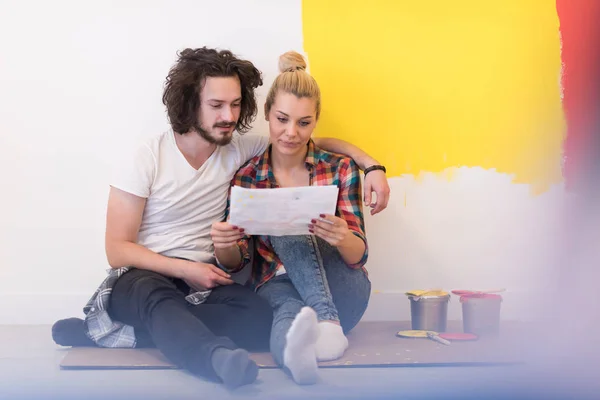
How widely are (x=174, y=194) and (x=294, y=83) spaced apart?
545 millimetres

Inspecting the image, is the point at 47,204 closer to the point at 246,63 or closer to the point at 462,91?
the point at 246,63

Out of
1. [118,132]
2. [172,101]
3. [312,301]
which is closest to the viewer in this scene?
[312,301]

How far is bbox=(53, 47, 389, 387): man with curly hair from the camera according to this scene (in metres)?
2.18

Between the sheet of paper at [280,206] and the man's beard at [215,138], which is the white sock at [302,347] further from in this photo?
the man's beard at [215,138]

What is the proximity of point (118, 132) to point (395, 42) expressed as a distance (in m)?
1.14

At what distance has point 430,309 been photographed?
248cm

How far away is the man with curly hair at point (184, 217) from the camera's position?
7.14 ft

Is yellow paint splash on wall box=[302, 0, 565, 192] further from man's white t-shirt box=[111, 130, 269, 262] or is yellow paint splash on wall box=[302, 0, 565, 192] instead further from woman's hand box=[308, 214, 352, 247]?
woman's hand box=[308, 214, 352, 247]

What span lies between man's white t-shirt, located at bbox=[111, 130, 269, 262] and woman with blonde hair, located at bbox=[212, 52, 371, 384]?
101mm

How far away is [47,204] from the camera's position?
2.74 metres

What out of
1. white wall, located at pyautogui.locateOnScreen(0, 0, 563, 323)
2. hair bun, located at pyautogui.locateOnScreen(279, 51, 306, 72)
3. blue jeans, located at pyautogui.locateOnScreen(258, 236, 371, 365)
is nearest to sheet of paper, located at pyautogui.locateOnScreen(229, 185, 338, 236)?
blue jeans, located at pyautogui.locateOnScreen(258, 236, 371, 365)

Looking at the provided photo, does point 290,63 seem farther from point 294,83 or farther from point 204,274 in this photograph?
point 204,274

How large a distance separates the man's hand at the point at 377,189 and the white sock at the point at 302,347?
620 mm

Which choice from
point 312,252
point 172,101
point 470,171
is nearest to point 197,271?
point 312,252
